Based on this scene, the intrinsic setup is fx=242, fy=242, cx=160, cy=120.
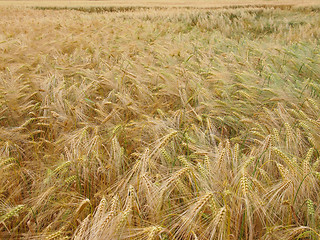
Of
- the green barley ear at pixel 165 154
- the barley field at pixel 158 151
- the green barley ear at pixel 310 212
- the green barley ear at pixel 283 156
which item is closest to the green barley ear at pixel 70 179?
the barley field at pixel 158 151

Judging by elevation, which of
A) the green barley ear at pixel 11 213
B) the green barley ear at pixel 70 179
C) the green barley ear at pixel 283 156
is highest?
the green barley ear at pixel 283 156

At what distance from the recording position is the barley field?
1.05 meters

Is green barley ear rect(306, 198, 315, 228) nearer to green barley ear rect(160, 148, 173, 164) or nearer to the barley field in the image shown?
the barley field

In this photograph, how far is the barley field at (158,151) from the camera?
1.05 metres

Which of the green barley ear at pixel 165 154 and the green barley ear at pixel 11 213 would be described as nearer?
the green barley ear at pixel 11 213

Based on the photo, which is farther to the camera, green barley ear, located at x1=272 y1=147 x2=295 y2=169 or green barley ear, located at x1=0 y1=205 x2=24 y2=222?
green barley ear, located at x1=272 y1=147 x2=295 y2=169

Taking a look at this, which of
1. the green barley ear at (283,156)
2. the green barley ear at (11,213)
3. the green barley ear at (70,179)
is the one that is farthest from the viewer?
the green barley ear at (70,179)

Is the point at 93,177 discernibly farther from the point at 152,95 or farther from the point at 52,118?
the point at 152,95

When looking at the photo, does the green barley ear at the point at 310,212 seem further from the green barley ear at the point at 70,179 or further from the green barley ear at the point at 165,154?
the green barley ear at the point at 70,179

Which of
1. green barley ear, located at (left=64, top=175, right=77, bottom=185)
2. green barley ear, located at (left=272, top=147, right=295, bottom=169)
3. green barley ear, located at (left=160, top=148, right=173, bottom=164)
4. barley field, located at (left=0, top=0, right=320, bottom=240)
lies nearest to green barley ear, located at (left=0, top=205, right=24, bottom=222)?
barley field, located at (left=0, top=0, right=320, bottom=240)

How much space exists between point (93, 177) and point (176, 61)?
2172 mm

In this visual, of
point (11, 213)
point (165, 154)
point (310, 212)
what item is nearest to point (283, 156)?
point (310, 212)

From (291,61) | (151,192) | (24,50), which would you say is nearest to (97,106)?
(151,192)

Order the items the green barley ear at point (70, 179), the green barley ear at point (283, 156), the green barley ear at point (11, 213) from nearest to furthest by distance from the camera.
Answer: the green barley ear at point (11, 213) < the green barley ear at point (283, 156) < the green barley ear at point (70, 179)
